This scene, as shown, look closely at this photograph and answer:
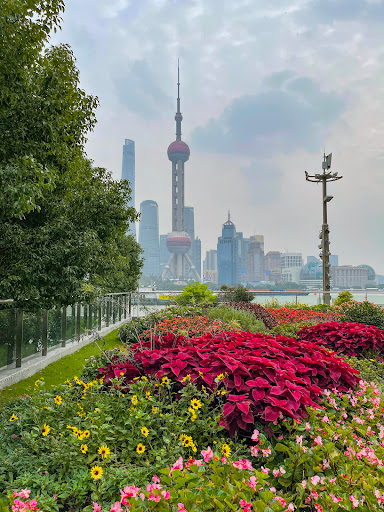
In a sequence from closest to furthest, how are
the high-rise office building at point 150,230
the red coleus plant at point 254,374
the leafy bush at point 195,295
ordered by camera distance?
the red coleus plant at point 254,374, the leafy bush at point 195,295, the high-rise office building at point 150,230

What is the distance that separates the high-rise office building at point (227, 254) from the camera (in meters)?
70.0

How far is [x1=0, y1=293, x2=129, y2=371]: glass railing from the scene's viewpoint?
4.70m

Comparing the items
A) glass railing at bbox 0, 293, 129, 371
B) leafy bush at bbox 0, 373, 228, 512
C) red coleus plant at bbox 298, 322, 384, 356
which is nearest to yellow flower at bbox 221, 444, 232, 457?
leafy bush at bbox 0, 373, 228, 512

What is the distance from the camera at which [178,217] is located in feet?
389

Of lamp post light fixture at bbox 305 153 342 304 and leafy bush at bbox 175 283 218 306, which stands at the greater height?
lamp post light fixture at bbox 305 153 342 304

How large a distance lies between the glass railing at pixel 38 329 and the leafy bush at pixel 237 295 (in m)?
4.15

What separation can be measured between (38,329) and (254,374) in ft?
14.4

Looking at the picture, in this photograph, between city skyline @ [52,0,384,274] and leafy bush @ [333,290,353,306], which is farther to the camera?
leafy bush @ [333,290,353,306]

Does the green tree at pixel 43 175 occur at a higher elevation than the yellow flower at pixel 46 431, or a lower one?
higher

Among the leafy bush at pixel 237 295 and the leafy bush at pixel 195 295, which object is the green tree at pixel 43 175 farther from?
the leafy bush at pixel 237 295

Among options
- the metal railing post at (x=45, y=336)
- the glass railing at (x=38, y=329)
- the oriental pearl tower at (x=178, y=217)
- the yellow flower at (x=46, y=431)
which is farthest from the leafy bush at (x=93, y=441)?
the oriental pearl tower at (x=178, y=217)

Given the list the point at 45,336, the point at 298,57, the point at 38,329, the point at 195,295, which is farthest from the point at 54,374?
the point at 298,57

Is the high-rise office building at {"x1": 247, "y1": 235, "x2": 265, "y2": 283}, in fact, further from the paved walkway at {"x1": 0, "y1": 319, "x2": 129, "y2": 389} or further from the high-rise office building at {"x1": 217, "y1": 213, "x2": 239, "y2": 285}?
the paved walkway at {"x1": 0, "y1": 319, "x2": 129, "y2": 389}

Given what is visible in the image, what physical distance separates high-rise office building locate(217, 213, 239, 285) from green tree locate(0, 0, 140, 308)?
64624mm
